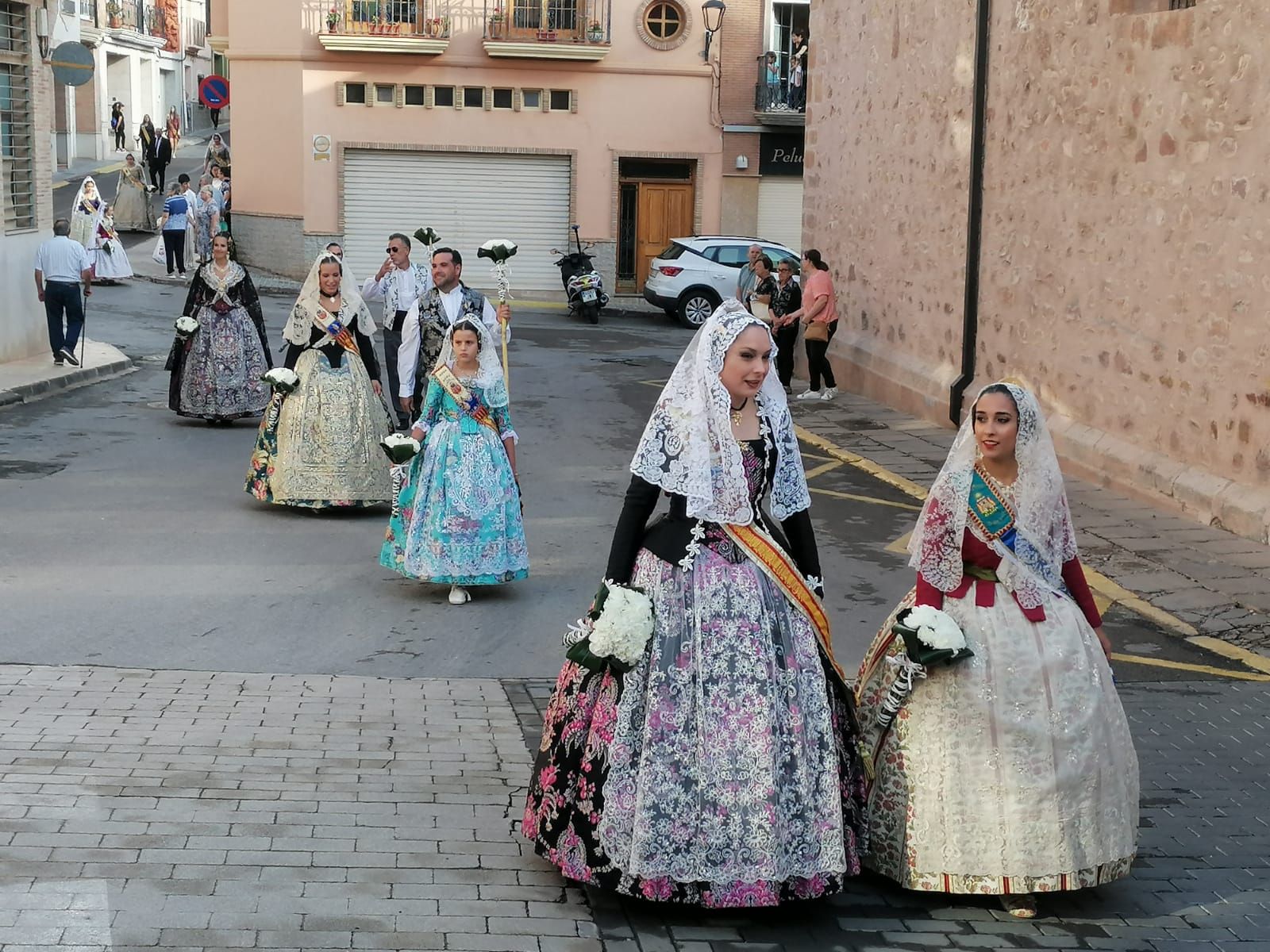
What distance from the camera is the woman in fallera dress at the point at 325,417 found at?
38.3ft

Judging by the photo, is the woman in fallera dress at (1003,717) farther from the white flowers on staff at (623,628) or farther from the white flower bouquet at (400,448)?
the white flower bouquet at (400,448)

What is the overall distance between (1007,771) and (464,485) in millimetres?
4802

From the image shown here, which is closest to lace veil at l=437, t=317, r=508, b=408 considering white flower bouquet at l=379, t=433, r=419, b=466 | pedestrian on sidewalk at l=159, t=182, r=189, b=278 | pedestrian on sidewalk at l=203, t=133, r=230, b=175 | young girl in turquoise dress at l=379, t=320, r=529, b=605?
young girl in turquoise dress at l=379, t=320, r=529, b=605

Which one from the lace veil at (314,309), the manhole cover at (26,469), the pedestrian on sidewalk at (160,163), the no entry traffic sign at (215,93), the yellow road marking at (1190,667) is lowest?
the yellow road marking at (1190,667)

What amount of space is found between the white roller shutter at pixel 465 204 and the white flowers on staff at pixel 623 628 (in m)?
28.7

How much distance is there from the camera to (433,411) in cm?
951

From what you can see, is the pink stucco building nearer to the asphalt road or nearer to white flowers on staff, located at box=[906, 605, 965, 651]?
the asphalt road

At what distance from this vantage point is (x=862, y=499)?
13.1 metres

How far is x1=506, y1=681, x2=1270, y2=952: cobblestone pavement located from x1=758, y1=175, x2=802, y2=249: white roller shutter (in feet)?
93.6

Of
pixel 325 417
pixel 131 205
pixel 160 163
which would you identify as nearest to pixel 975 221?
pixel 325 417

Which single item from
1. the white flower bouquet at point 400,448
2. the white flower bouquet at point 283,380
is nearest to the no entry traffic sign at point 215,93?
the white flower bouquet at point 283,380

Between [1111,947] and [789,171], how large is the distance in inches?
1190

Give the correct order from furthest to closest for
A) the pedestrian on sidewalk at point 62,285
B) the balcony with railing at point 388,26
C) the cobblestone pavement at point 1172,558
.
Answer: the balcony with railing at point 388,26 → the pedestrian on sidewalk at point 62,285 → the cobblestone pavement at point 1172,558

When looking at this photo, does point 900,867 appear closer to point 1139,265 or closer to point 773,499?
point 773,499
